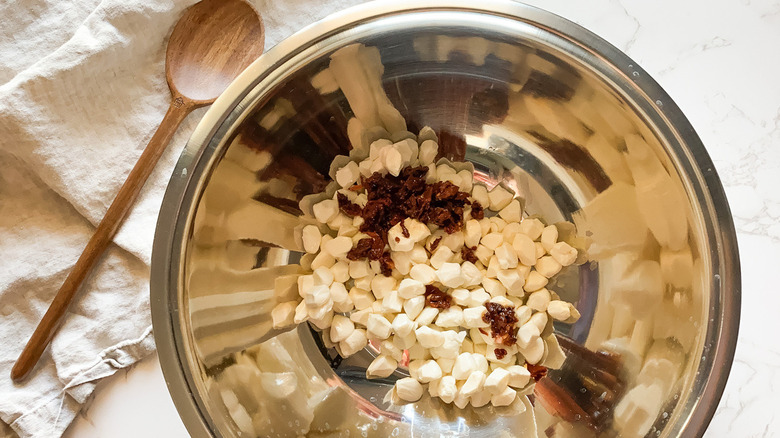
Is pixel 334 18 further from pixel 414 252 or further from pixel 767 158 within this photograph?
pixel 767 158

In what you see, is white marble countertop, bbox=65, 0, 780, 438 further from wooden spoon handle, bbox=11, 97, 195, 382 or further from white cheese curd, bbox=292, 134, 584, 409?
white cheese curd, bbox=292, 134, 584, 409

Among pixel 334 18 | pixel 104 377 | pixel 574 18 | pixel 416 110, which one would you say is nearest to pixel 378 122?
pixel 416 110

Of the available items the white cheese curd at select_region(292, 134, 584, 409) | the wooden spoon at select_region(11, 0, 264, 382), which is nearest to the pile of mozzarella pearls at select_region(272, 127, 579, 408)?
the white cheese curd at select_region(292, 134, 584, 409)

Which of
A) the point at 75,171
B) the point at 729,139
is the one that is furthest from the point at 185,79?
the point at 729,139

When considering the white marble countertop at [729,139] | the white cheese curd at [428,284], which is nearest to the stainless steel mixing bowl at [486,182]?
the white cheese curd at [428,284]

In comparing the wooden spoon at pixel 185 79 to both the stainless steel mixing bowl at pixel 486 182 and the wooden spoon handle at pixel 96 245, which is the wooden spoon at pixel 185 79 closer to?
the wooden spoon handle at pixel 96 245

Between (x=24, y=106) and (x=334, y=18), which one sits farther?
(x=24, y=106)
